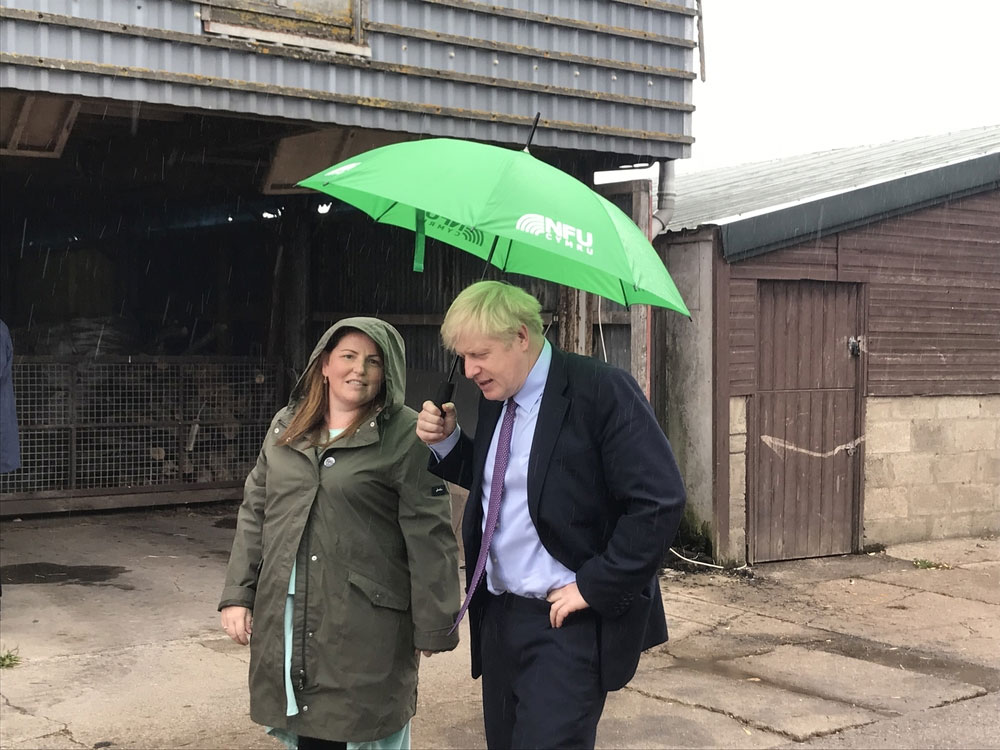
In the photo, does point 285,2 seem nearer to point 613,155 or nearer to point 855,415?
point 613,155

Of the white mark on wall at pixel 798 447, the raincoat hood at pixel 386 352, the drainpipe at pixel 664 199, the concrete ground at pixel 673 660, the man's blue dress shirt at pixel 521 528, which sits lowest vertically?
the concrete ground at pixel 673 660

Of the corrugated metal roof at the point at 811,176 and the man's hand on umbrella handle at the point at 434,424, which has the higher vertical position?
the corrugated metal roof at the point at 811,176

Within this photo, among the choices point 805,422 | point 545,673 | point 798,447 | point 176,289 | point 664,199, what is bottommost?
point 545,673

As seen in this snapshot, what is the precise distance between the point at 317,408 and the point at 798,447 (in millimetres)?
7002

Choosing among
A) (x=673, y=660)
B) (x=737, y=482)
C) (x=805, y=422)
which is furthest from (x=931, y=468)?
(x=673, y=660)

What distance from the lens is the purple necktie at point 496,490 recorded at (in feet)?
11.0

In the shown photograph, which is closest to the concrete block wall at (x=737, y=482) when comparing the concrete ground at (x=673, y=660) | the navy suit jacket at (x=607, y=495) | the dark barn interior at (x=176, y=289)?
the concrete ground at (x=673, y=660)

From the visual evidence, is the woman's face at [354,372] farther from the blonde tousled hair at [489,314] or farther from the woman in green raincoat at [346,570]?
the blonde tousled hair at [489,314]

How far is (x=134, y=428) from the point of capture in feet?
38.8

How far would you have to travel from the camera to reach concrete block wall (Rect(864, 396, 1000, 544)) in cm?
1055

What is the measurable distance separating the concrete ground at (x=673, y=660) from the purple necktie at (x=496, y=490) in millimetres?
2183

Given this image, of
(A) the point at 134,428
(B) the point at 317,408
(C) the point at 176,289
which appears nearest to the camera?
(B) the point at 317,408

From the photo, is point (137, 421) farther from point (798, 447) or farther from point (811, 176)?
point (811, 176)

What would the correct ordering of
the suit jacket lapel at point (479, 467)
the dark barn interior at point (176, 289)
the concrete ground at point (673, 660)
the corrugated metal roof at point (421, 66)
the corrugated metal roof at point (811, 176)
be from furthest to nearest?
the corrugated metal roof at point (811, 176) → the dark barn interior at point (176, 289) → the corrugated metal roof at point (421, 66) → the concrete ground at point (673, 660) → the suit jacket lapel at point (479, 467)
